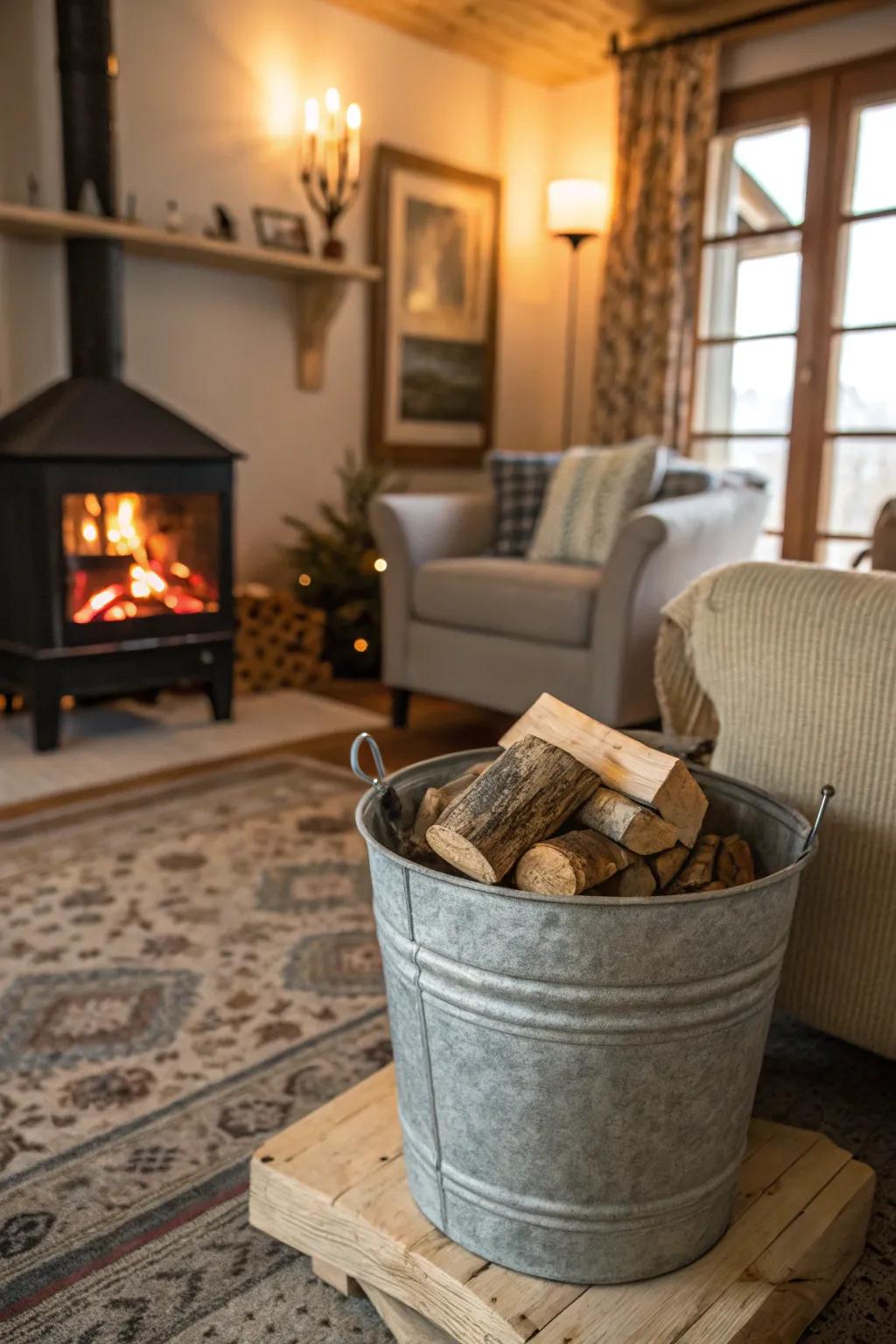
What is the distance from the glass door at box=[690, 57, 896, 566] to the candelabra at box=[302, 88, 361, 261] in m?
1.40

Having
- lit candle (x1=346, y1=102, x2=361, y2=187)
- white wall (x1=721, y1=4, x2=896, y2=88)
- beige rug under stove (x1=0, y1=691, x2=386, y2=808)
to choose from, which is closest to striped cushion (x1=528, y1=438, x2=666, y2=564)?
beige rug under stove (x1=0, y1=691, x2=386, y2=808)

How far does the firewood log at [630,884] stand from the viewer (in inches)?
39.6

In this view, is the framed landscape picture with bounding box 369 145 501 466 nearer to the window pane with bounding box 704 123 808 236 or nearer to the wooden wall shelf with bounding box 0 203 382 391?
the wooden wall shelf with bounding box 0 203 382 391

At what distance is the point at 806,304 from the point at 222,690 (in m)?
2.50

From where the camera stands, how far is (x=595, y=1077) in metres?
0.90

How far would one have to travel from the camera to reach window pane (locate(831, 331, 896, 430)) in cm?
385

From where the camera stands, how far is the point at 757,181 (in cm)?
411

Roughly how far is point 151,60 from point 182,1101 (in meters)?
3.32

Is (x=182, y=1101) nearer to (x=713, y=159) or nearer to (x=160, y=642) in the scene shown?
(x=160, y=642)

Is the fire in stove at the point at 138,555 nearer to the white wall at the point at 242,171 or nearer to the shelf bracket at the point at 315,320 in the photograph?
the white wall at the point at 242,171

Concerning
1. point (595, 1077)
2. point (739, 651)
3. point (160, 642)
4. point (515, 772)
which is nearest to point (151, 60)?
point (160, 642)

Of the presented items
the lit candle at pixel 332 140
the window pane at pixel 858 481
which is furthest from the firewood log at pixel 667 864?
the lit candle at pixel 332 140

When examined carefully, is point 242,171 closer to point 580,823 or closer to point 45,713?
point 45,713

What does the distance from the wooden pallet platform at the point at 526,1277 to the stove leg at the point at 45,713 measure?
6.43ft
